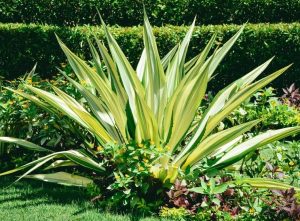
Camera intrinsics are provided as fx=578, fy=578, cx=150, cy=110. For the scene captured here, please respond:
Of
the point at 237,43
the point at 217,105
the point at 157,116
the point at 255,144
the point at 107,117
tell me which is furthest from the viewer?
the point at 237,43

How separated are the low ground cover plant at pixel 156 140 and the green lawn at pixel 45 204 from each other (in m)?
0.13

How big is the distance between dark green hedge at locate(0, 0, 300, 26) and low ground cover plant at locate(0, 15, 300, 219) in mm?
4212

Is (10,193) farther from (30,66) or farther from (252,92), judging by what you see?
(30,66)

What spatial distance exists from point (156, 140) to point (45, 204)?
963 mm

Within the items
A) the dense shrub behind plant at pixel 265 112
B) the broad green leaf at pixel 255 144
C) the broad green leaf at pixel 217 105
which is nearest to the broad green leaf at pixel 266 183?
the broad green leaf at pixel 255 144

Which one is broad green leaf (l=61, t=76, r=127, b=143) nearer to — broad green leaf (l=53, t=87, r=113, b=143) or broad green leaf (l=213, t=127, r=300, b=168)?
broad green leaf (l=53, t=87, r=113, b=143)

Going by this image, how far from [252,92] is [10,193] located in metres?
2.10

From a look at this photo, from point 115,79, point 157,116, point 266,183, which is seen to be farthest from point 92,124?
point 266,183

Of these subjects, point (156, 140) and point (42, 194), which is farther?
point (42, 194)

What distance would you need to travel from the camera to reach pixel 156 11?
8.88m

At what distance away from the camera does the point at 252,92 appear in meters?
4.42

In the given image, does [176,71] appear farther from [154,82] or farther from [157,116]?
[157,116]

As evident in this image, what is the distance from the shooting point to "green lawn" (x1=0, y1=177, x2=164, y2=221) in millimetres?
4047

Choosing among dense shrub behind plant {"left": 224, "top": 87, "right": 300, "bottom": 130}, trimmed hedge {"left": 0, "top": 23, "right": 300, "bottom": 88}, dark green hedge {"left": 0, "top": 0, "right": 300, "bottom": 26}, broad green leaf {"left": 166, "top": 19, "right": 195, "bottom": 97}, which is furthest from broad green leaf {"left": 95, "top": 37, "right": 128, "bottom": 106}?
dark green hedge {"left": 0, "top": 0, "right": 300, "bottom": 26}
